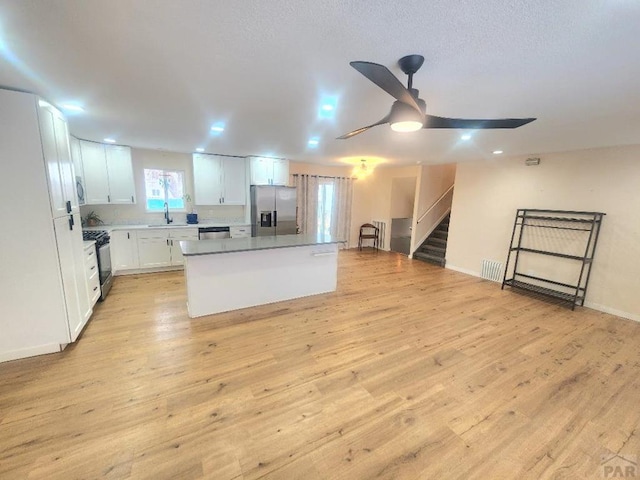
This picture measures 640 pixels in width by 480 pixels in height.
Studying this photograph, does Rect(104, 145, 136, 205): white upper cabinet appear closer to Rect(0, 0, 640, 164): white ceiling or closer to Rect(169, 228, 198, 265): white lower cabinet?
Rect(169, 228, 198, 265): white lower cabinet

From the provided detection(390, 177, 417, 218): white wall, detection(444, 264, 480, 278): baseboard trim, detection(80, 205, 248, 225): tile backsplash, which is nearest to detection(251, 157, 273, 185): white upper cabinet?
detection(80, 205, 248, 225): tile backsplash

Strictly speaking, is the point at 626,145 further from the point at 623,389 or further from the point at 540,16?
the point at 540,16

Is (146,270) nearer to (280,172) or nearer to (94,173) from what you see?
(94,173)

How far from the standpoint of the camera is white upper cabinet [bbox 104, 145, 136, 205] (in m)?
4.73

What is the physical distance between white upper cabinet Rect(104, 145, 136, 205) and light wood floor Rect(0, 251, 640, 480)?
2.31 metres

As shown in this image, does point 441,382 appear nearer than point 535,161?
Yes

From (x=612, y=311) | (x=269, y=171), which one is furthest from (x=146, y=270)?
(x=612, y=311)

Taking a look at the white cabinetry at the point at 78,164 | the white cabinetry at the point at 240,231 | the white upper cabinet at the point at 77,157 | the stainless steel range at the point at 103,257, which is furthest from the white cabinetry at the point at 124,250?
the white cabinetry at the point at 240,231

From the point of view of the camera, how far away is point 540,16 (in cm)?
119

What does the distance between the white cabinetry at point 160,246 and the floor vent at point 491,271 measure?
5956mm

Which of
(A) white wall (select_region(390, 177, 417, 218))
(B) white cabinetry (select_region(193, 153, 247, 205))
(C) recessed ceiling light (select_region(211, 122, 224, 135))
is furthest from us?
(A) white wall (select_region(390, 177, 417, 218))

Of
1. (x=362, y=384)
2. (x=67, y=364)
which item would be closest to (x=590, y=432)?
(x=362, y=384)

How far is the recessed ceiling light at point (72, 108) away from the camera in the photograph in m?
2.58

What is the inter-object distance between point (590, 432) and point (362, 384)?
1619mm
